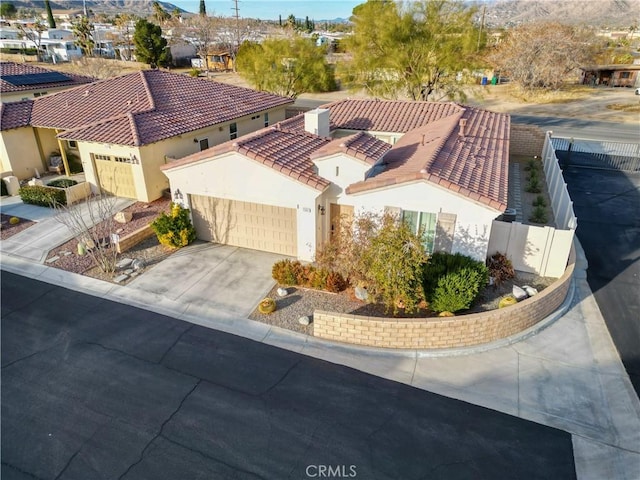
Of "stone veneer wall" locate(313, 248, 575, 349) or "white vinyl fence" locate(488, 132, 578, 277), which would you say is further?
"white vinyl fence" locate(488, 132, 578, 277)

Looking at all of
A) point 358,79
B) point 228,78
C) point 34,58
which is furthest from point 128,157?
point 34,58

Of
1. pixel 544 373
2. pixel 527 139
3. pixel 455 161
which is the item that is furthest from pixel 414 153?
pixel 527 139

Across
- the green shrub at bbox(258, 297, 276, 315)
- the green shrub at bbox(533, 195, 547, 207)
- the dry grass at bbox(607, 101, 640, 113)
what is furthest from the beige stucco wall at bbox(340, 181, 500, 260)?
the dry grass at bbox(607, 101, 640, 113)

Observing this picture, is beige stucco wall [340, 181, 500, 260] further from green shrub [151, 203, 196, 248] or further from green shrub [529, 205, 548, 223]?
A: green shrub [151, 203, 196, 248]

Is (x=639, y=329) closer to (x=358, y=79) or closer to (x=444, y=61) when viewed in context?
(x=444, y=61)

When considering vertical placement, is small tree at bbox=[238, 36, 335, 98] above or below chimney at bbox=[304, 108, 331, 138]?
above

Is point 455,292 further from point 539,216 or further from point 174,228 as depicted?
point 174,228

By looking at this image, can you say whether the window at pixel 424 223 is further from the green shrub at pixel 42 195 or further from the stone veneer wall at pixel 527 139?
the stone veneer wall at pixel 527 139
